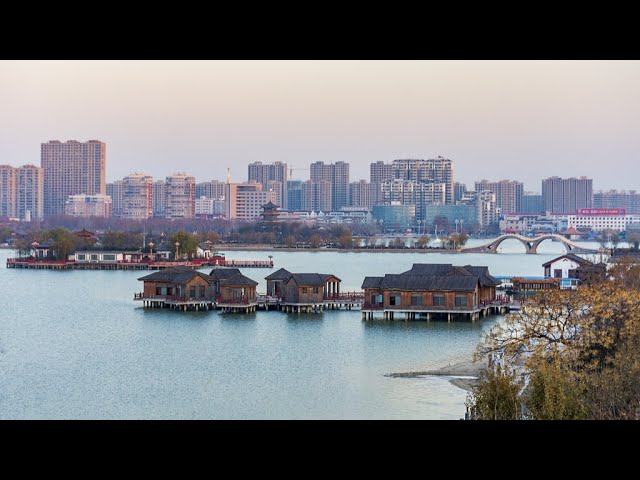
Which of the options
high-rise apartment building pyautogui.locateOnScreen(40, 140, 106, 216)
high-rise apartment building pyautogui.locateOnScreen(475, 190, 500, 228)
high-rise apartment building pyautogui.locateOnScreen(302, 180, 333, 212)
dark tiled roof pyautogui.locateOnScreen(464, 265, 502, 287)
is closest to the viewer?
dark tiled roof pyautogui.locateOnScreen(464, 265, 502, 287)

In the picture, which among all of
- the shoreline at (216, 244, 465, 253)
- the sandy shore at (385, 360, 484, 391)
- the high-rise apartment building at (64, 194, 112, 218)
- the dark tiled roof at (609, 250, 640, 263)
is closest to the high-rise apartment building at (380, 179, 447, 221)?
the high-rise apartment building at (64, 194, 112, 218)

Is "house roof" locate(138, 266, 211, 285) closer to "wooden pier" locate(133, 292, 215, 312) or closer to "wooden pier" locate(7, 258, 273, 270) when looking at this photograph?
"wooden pier" locate(133, 292, 215, 312)

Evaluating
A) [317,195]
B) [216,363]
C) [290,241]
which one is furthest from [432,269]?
[317,195]

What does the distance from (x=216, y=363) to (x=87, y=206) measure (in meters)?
42.1

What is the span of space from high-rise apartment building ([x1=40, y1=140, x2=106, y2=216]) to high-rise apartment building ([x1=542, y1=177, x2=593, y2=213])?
21.7m

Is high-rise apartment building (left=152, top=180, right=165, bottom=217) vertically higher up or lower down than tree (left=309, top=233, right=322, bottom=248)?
higher up

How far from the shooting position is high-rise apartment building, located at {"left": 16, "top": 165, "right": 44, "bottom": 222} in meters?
48.2

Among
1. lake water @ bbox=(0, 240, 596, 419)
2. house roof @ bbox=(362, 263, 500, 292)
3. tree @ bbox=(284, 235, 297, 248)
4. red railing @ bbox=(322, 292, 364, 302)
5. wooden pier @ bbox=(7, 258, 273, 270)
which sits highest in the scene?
tree @ bbox=(284, 235, 297, 248)

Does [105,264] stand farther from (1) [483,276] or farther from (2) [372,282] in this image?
(1) [483,276]

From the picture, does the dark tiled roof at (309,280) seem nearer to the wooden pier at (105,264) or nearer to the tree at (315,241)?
the wooden pier at (105,264)

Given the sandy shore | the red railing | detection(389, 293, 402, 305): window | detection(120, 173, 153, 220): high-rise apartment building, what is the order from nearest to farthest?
1. the sandy shore
2. detection(389, 293, 402, 305): window
3. the red railing
4. detection(120, 173, 153, 220): high-rise apartment building
